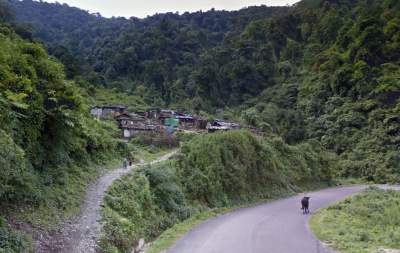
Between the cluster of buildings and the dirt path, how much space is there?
25667 mm

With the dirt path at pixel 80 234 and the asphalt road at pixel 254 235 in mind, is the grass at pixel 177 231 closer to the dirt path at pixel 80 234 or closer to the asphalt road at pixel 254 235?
the asphalt road at pixel 254 235

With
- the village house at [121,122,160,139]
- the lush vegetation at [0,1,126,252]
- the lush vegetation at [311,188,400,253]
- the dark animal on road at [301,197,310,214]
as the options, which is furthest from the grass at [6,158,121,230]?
the village house at [121,122,160,139]

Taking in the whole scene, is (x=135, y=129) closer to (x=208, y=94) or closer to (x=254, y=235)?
(x=254, y=235)

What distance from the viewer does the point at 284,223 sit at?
2172 cm

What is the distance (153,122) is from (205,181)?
24.7 m

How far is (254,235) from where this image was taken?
18078 mm

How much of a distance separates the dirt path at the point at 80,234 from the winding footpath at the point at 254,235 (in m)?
3.31

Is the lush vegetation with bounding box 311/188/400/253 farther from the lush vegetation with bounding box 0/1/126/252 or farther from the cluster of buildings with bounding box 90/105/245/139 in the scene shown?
the cluster of buildings with bounding box 90/105/245/139

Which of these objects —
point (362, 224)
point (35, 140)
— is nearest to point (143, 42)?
point (362, 224)

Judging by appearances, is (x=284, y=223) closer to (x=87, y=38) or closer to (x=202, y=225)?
(x=202, y=225)

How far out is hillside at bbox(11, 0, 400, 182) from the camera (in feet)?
184

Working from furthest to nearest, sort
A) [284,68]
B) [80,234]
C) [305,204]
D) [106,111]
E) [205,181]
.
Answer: [284,68], [106,111], [205,181], [305,204], [80,234]

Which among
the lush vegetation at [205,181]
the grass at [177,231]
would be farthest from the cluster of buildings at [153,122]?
the grass at [177,231]

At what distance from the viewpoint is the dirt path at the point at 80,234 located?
11312mm
